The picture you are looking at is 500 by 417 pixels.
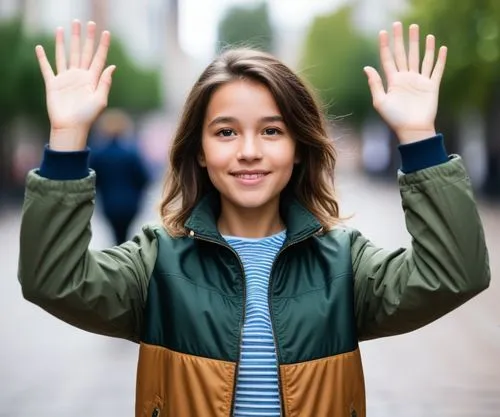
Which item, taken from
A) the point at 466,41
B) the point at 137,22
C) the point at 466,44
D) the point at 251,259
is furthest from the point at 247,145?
the point at 137,22

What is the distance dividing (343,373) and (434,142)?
596 mm

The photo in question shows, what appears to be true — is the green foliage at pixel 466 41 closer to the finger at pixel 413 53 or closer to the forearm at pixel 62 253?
the finger at pixel 413 53

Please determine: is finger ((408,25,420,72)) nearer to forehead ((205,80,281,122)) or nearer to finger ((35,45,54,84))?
forehead ((205,80,281,122))

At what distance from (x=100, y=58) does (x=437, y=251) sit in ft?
3.04

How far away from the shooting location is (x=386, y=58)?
238 centimetres

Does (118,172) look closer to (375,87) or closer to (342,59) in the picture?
(375,87)

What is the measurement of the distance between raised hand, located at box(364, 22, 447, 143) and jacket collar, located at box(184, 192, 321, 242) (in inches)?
13.7

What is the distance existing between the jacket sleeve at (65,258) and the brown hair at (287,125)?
31 centimetres

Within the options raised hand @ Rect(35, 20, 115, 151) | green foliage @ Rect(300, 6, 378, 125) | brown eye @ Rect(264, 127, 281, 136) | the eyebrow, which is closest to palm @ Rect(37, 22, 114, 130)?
raised hand @ Rect(35, 20, 115, 151)

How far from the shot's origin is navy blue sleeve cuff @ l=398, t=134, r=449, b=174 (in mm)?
2232

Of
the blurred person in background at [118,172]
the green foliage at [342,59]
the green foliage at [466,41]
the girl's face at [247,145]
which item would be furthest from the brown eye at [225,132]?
the green foliage at [342,59]

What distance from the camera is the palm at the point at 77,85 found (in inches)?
88.4

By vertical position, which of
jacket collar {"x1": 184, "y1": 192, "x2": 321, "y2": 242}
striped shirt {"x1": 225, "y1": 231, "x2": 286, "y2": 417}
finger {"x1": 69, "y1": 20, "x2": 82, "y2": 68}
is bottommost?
striped shirt {"x1": 225, "y1": 231, "x2": 286, "y2": 417}

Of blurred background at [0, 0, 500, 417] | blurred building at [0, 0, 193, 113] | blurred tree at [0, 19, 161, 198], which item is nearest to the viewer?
blurred background at [0, 0, 500, 417]
